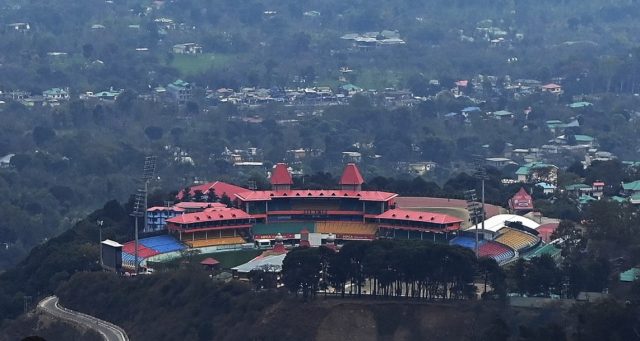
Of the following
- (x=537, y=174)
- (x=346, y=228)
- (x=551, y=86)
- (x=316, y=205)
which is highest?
(x=316, y=205)

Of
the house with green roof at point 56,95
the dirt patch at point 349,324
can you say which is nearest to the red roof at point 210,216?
the dirt patch at point 349,324

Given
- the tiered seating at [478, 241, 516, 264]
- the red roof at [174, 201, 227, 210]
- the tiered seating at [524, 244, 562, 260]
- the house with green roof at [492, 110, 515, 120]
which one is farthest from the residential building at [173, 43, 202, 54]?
the tiered seating at [524, 244, 562, 260]

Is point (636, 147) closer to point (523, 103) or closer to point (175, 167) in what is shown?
point (523, 103)

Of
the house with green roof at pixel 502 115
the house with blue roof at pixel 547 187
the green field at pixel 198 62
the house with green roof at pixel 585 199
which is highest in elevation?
the house with green roof at pixel 585 199

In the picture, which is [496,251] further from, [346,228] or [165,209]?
[165,209]

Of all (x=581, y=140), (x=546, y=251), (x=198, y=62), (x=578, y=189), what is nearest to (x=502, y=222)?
(x=546, y=251)

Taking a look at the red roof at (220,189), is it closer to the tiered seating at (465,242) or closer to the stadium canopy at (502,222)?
the stadium canopy at (502,222)

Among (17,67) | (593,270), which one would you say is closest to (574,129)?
(17,67)
